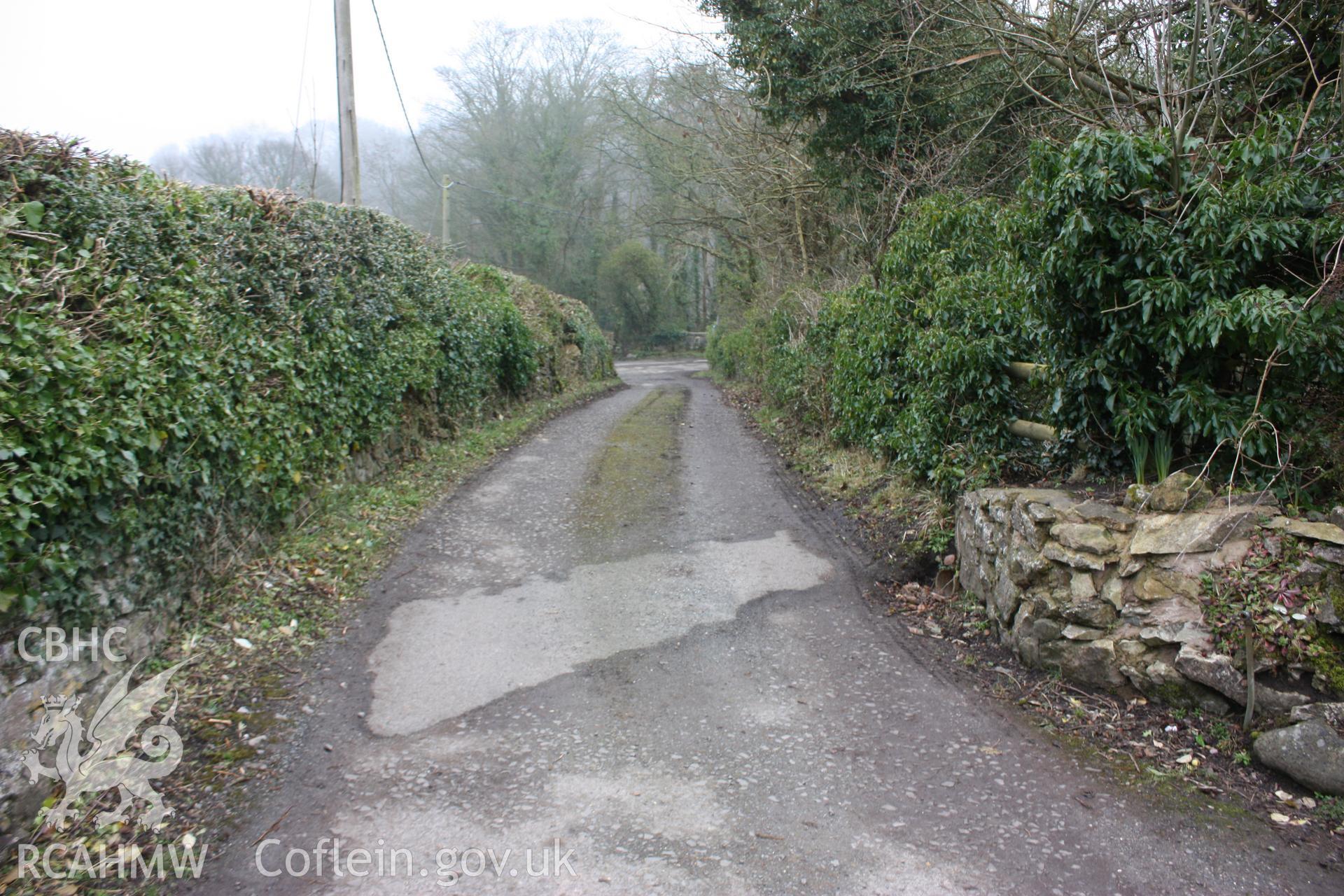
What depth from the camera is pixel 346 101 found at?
1126 cm

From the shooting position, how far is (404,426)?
9906 mm

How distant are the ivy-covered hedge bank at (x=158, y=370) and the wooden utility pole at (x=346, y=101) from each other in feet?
8.65

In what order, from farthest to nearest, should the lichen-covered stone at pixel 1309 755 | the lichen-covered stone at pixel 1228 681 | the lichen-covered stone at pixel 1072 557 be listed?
the lichen-covered stone at pixel 1072 557, the lichen-covered stone at pixel 1228 681, the lichen-covered stone at pixel 1309 755

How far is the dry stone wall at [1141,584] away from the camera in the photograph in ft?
12.4

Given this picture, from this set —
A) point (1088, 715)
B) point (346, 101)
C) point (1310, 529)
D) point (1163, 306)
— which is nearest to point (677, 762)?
point (1088, 715)

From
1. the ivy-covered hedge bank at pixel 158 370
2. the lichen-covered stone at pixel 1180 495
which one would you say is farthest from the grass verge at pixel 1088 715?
the ivy-covered hedge bank at pixel 158 370

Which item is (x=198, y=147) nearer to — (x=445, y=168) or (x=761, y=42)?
(x=761, y=42)

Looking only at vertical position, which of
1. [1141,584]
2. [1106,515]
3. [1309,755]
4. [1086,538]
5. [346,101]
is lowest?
[1309,755]

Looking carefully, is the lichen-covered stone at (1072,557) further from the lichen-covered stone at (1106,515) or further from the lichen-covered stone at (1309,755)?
the lichen-covered stone at (1309,755)

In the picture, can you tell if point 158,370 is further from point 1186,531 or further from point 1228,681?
point 1228,681

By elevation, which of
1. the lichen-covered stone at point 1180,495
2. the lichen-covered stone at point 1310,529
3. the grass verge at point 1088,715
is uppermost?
the lichen-covered stone at point 1180,495

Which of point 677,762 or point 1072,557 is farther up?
point 1072,557

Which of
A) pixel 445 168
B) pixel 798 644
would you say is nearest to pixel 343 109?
pixel 798 644

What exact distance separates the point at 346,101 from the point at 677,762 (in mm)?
10712
